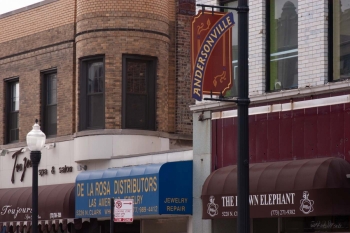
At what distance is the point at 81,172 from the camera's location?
22844 mm

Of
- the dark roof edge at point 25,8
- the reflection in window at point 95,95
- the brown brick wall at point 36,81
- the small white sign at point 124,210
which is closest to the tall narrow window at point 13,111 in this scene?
the brown brick wall at point 36,81

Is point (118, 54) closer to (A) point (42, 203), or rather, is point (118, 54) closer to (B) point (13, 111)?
(A) point (42, 203)

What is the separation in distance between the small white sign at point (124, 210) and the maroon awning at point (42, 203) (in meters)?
6.54

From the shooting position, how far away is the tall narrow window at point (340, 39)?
16359 mm

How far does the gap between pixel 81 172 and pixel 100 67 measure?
2876 millimetres

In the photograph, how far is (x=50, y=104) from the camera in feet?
83.4

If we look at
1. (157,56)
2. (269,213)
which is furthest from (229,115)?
(157,56)

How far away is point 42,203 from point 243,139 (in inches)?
510

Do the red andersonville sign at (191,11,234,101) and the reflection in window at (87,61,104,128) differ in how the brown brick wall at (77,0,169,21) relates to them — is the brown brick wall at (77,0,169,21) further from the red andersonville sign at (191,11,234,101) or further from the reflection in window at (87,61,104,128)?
the red andersonville sign at (191,11,234,101)

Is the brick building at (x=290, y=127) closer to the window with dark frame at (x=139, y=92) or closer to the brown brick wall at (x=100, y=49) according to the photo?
the window with dark frame at (x=139, y=92)

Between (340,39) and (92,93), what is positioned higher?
(340,39)

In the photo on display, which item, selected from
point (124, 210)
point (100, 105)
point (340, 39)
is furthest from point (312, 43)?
point (100, 105)

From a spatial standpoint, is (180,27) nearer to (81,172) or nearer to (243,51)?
(81,172)

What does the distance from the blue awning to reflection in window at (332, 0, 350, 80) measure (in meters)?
4.87
